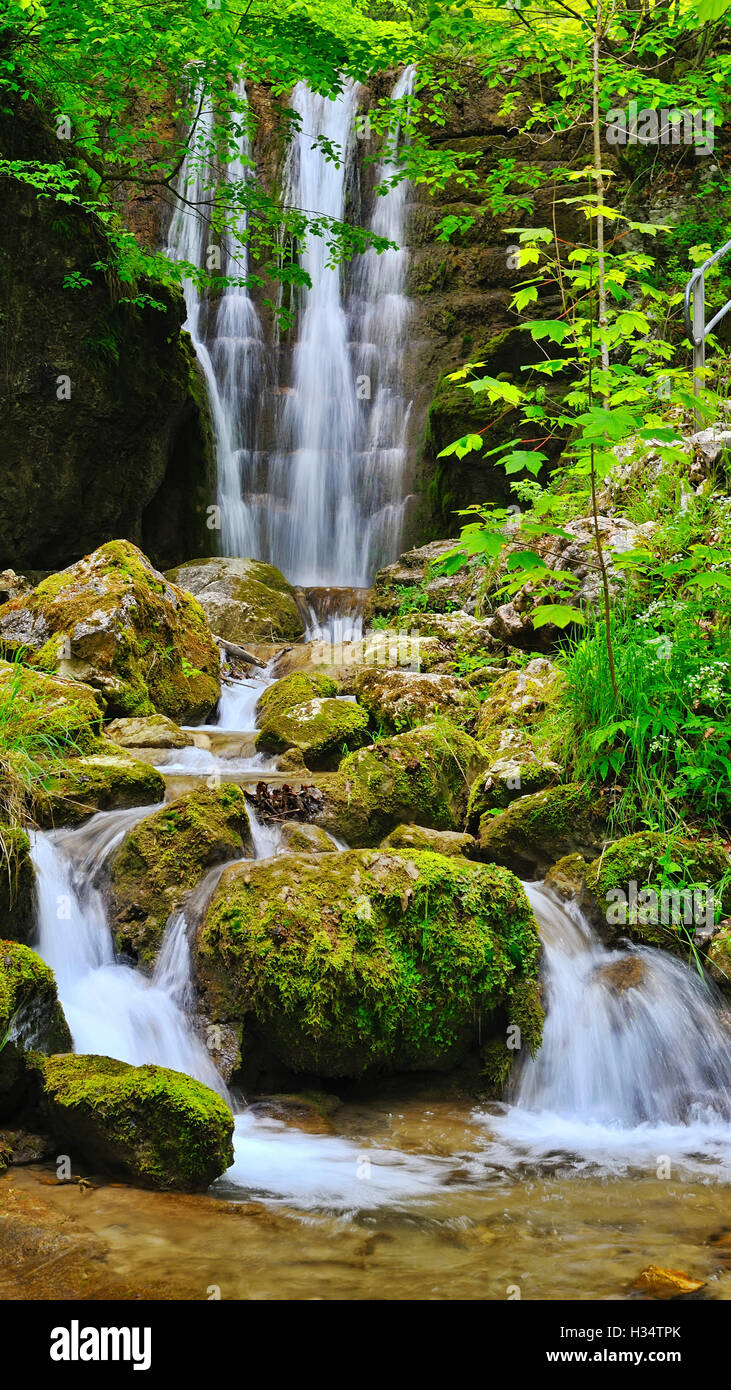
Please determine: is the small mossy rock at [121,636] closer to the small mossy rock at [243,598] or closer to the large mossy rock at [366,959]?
the small mossy rock at [243,598]

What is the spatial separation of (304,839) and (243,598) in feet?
21.2

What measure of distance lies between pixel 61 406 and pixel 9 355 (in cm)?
78

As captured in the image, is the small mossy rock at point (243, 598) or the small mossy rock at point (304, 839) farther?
the small mossy rock at point (243, 598)

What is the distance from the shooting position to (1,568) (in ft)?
37.2

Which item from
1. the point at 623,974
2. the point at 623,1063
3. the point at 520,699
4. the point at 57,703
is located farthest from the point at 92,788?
the point at 623,1063

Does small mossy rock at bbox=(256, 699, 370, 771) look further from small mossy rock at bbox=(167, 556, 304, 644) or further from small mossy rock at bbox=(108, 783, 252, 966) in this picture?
small mossy rock at bbox=(167, 556, 304, 644)

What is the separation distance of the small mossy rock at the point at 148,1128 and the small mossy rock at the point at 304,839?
1943mm

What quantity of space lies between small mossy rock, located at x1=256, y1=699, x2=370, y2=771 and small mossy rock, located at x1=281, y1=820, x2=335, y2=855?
5.02 ft

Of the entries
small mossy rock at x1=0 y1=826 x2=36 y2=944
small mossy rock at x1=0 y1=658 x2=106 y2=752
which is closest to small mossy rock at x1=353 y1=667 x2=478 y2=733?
small mossy rock at x1=0 y1=658 x2=106 y2=752

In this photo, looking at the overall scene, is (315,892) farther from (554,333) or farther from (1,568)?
(1,568)

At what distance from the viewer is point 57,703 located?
627 cm

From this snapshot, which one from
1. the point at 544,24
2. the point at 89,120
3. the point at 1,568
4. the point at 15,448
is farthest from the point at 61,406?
the point at 544,24

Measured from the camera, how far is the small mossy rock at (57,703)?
5320mm

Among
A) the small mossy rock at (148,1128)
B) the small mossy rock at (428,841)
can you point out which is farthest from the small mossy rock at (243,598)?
the small mossy rock at (148,1128)
